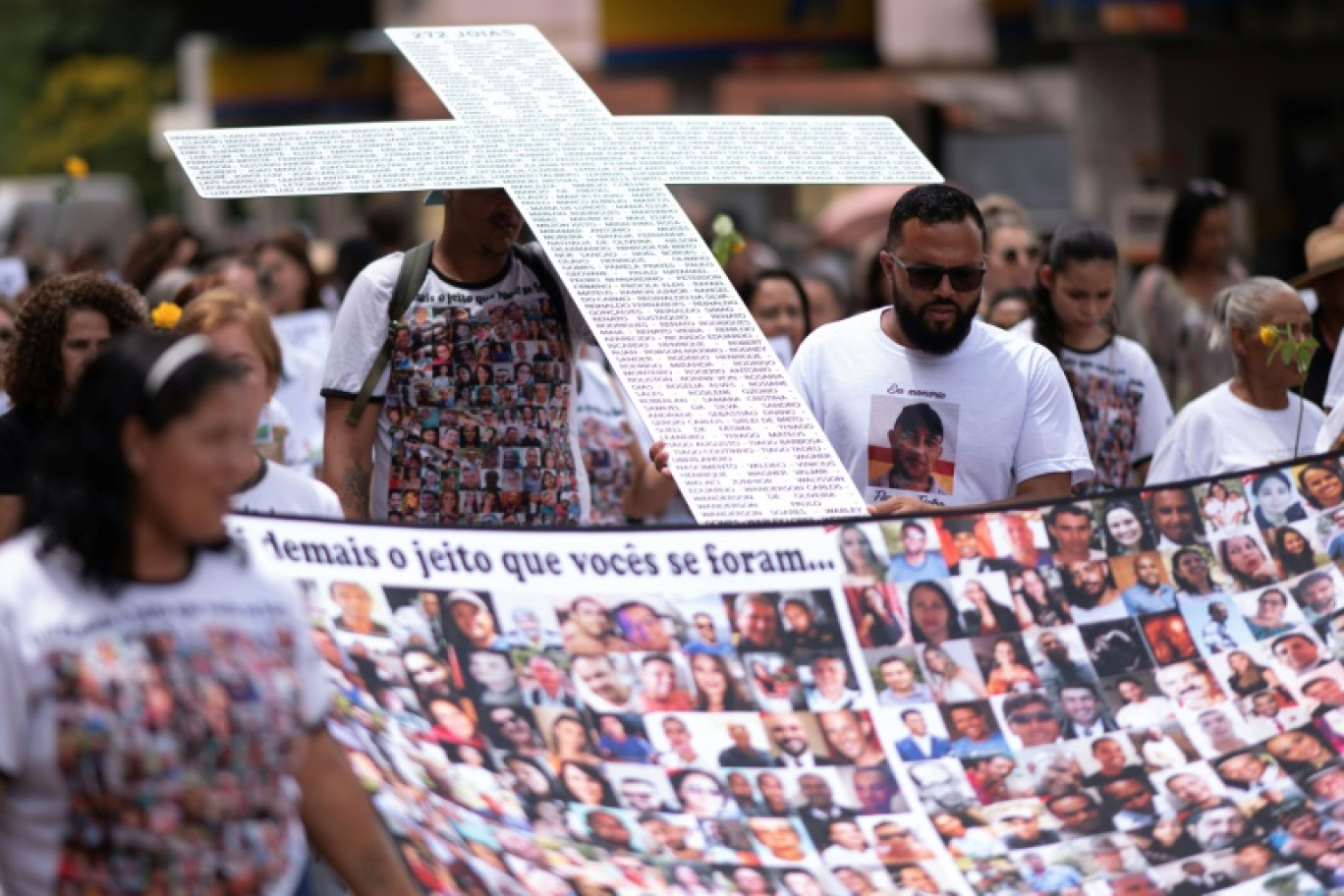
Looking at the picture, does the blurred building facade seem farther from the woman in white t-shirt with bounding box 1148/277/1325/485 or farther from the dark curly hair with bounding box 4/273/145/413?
the dark curly hair with bounding box 4/273/145/413

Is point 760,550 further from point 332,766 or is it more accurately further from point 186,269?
point 186,269

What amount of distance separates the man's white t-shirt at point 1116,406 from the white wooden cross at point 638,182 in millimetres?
1621

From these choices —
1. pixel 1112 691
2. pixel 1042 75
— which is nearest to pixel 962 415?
pixel 1112 691

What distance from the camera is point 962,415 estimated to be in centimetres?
591

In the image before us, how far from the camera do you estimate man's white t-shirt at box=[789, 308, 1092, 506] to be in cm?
592

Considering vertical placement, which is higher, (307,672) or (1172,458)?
(307,672)

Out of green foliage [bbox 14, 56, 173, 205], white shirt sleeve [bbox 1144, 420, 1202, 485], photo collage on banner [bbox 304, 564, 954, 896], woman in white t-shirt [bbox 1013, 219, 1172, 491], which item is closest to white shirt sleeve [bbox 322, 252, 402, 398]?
photo collage on banner [bbox 304, 564, 954, 896]

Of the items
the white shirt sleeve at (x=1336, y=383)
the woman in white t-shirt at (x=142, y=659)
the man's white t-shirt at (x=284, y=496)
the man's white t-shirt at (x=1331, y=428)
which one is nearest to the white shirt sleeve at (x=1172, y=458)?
the white shirt sleeve at (x=1336, y=383)

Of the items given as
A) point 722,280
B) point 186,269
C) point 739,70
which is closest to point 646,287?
point 722,280

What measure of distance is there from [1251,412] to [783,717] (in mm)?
2804

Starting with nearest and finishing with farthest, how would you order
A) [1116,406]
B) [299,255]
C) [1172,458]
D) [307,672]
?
[307,672] < [1172,458] < [1116,406] < [299,255]

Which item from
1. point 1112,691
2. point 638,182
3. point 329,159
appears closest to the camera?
point 1112,691

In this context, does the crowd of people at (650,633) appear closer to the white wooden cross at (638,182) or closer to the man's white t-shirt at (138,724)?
the man's white t-shirt at (138,724)

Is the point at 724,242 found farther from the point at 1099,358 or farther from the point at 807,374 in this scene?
the point at 807,374
